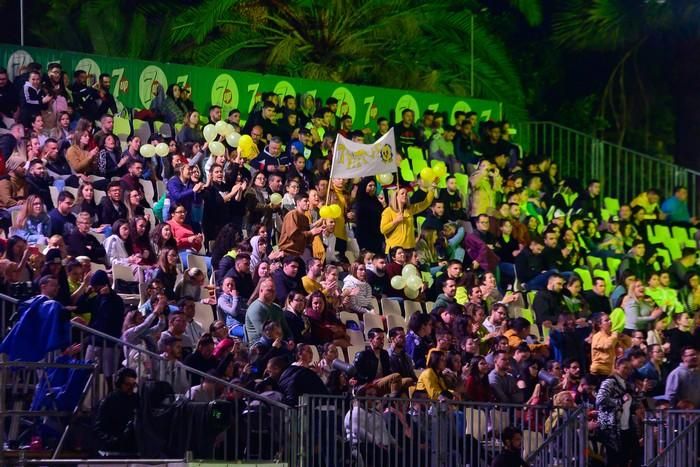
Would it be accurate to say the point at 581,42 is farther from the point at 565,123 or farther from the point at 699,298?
the point at 699,298

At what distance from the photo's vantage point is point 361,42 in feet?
105

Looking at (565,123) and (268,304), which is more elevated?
(565,123)

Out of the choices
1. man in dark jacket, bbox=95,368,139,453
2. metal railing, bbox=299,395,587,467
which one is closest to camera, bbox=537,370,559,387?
metal railing, bbox=299,395,587,467

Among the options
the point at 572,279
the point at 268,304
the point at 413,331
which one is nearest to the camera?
the point at 268,304

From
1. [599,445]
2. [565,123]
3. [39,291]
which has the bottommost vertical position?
[599,445]

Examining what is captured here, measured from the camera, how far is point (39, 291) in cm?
1709

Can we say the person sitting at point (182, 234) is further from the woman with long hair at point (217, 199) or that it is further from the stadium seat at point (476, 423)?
the stadium seat at point (476, 423)

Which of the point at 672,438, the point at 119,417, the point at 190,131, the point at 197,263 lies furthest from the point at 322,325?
the point at 119,417

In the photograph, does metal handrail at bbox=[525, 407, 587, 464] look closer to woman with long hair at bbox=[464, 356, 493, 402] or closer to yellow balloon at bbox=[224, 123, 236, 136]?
woman with long hair at bbox=[464, 356, 493, 402]

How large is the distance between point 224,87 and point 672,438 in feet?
33.2

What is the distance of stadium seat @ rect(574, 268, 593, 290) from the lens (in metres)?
26.5

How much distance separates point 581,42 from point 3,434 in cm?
2176

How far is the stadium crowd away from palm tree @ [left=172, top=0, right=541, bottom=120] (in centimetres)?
389

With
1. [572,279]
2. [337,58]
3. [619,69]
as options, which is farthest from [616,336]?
[619,69]
